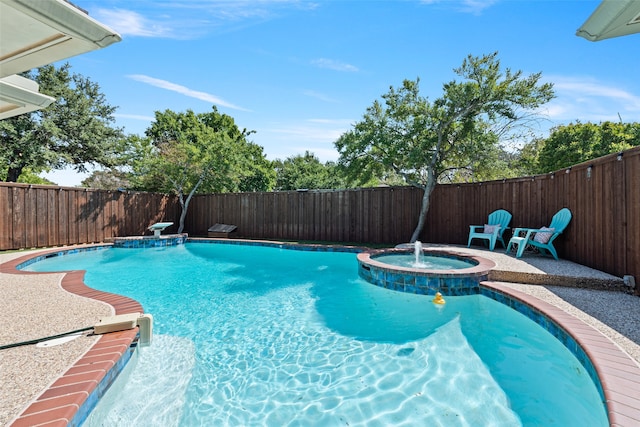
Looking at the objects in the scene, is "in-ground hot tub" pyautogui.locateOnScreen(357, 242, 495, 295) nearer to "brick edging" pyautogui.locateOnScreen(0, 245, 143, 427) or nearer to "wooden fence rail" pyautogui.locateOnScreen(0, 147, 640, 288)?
"wooden fence rail" pyautogui.locateOnScreen(0, 147, 640, 288)

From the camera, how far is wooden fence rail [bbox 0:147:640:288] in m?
4.30

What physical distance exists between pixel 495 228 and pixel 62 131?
18.3 meters

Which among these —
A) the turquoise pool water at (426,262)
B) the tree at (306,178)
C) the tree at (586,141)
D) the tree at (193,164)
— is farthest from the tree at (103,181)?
the tree at (586,141)

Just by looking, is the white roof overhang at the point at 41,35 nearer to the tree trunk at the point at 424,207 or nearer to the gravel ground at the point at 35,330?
the gravel ground at the point at 35,330

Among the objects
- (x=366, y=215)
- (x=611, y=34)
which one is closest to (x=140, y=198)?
(x=366, y=215)

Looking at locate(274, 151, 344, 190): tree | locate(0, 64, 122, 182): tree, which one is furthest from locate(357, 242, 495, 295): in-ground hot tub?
locate(0, 64, 122, 182): tree

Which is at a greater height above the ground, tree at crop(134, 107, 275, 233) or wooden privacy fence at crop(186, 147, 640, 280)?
tree at crop(134, 107, 275, 233)

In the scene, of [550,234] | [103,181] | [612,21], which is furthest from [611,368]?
[103,181]

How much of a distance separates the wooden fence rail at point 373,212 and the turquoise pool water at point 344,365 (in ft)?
7.22

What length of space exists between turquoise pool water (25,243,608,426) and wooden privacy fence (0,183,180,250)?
645 centimetres

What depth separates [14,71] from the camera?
203 centimetres

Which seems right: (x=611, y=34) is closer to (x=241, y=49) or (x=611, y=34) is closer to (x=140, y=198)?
(x=241, y=49)

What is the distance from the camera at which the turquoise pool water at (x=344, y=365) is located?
2.15 meters

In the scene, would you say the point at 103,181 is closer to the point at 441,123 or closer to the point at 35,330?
the point at 441,123
